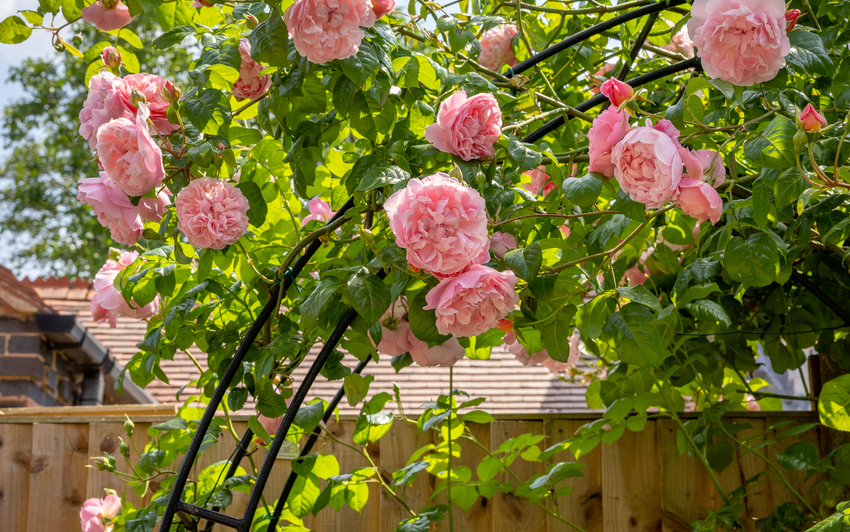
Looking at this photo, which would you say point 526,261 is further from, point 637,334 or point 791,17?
point 791,17

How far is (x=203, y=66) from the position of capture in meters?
1.01

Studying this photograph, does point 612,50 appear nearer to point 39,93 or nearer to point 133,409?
point 133,409

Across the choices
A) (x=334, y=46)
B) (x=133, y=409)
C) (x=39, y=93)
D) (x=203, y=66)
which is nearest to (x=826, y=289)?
(x=334, y=46)

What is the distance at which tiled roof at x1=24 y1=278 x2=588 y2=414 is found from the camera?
542 centimetres

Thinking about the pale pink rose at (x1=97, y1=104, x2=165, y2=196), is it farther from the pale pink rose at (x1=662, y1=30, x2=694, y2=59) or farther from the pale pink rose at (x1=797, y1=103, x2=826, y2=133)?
the pale pink rose at (x1=662, y1=30, x2=694, y2=59)

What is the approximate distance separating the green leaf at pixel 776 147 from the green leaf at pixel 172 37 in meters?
0.84

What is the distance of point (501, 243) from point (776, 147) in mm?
352


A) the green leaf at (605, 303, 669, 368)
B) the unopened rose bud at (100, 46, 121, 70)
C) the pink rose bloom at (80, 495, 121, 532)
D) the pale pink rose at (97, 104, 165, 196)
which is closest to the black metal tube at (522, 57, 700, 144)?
the green leaf at (605, 303, 669, 368)

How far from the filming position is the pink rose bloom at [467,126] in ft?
2.87

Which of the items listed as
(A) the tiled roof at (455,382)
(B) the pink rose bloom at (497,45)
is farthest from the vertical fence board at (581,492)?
(A) the tiled roof at (455,382)

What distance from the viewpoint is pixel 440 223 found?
758 millimetres

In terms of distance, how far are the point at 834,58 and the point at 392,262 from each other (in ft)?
2.89

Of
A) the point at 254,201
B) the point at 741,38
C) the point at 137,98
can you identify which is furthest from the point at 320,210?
the point at 741,38

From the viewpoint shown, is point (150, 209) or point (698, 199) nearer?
point (698, 199)
